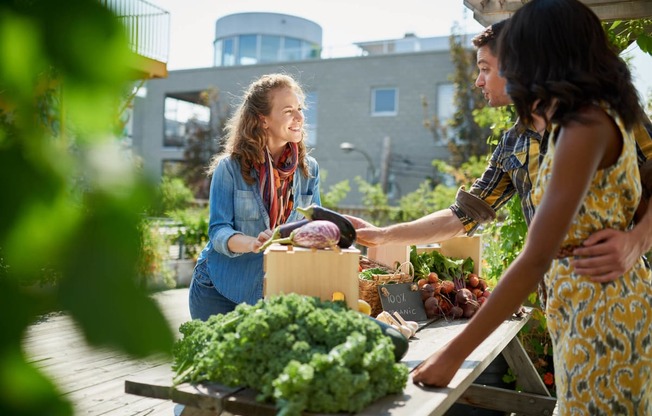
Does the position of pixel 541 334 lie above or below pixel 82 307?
below

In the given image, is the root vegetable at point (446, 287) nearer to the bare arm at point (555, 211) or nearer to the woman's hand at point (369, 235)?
the woman's hand at point (369, 235)

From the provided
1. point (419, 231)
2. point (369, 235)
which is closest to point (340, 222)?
point (369, 235)

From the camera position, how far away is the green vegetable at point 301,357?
4.60ft

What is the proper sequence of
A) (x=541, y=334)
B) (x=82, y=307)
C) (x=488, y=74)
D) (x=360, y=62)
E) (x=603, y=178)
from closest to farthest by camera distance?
(x=82, y=307)
(x=603, y=178)
(x=488, y=74)
(x=541, y=334)
(x=360, y=62)

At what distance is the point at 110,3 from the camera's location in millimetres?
269

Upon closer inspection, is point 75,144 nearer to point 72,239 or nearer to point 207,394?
point 72,239

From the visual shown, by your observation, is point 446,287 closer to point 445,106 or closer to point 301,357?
point 301,357

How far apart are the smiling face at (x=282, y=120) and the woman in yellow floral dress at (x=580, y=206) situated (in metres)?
1.28

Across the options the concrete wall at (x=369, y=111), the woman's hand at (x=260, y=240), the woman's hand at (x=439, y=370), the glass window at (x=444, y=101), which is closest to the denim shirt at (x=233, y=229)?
the woman's hand at (x=260, y=240)

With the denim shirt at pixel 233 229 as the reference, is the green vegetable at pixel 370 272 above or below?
below


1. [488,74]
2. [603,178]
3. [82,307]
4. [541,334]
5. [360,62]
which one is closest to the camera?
[82,307]

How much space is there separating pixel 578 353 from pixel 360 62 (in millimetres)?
20199

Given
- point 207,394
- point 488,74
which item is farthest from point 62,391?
point 488,74

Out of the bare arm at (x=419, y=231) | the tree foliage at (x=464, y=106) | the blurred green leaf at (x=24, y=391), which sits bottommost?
the bare arm at (x=419, y=231)
